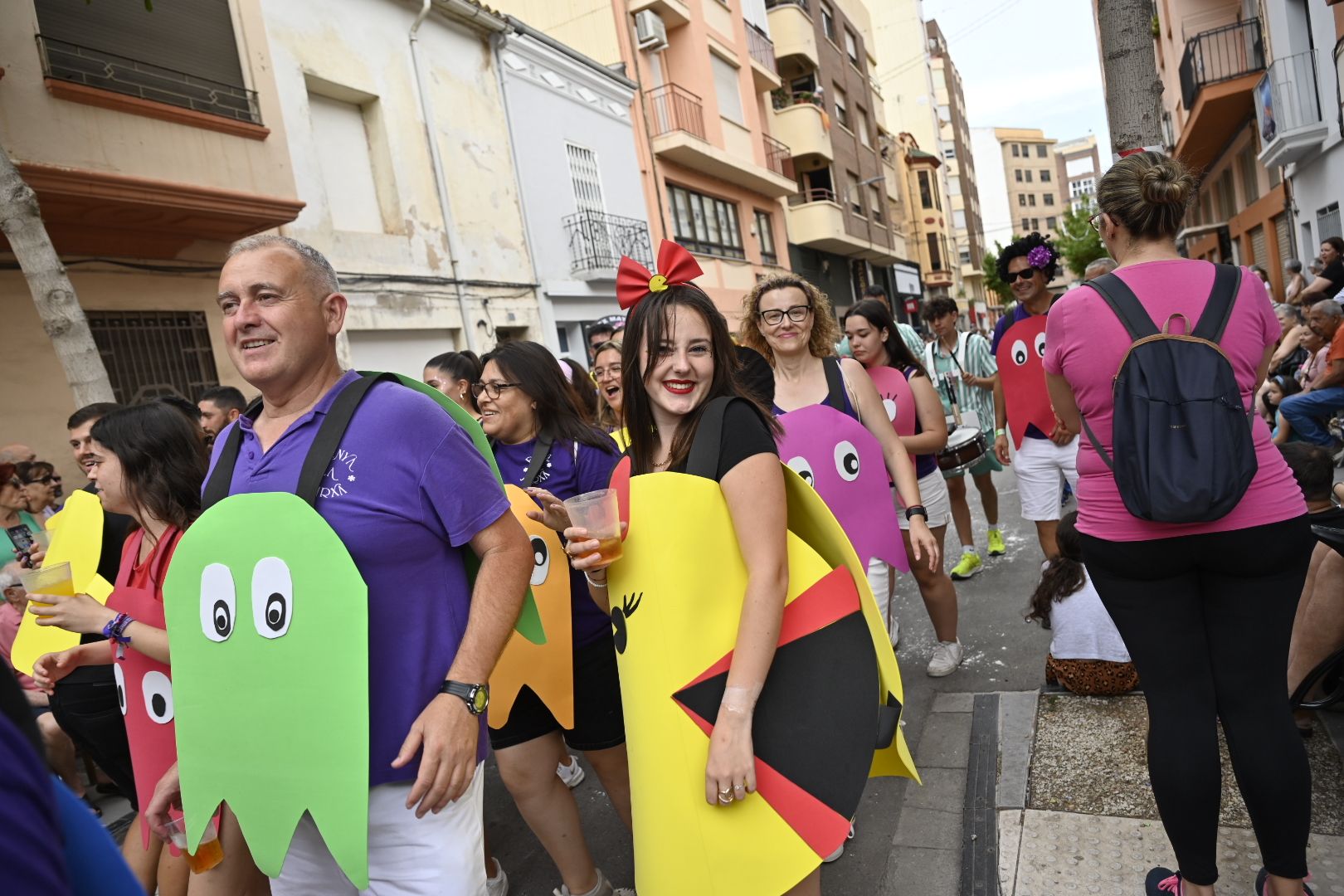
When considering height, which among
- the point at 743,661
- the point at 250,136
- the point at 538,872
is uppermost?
the point at 250,136

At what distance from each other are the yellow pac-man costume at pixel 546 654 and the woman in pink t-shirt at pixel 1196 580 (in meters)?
1.59

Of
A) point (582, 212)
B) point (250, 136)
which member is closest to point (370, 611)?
point (250, 136)

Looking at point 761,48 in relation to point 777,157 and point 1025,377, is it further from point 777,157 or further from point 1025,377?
point 1025,377

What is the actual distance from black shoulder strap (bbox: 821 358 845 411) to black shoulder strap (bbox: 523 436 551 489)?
1.12 m

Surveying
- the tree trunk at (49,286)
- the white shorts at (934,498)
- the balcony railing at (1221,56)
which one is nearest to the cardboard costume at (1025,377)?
the white shorts at (934,498)

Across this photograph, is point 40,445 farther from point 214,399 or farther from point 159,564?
point 159,564

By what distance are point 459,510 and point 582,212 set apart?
14007 millimetres

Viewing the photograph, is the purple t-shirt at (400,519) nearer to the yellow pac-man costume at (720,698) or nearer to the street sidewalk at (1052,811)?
the yellow pac-man costume at (720,698)

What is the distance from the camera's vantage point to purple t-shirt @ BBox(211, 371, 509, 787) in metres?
1.78

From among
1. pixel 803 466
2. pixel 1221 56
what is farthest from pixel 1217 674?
pixel 1221 56

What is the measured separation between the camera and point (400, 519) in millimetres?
1811

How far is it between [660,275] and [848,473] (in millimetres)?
1326

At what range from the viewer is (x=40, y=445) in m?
7.39

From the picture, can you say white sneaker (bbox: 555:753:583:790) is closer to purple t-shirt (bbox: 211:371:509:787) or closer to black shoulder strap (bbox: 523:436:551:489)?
black shoulder strap (bbox: 523:436:551:489)
